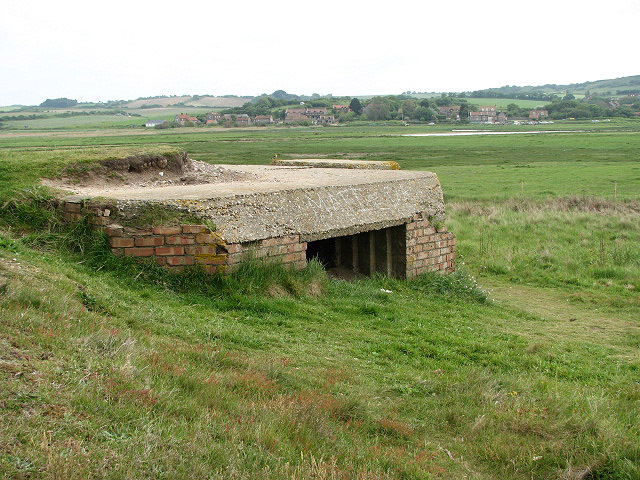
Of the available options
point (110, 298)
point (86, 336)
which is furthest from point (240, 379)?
point (110, 298)

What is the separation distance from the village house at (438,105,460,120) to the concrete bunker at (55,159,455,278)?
121708 millimetres

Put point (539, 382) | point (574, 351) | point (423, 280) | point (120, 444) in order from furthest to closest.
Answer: point (423, 280), point (574, 351), point (539, 382), point (120, 444)

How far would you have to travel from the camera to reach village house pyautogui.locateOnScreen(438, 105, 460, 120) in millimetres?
128250

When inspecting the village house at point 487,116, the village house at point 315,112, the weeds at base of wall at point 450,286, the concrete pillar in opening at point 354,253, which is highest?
the village house at point 315,112

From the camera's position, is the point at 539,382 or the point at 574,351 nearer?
the point at 539,382

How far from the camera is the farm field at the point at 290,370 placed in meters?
3.23

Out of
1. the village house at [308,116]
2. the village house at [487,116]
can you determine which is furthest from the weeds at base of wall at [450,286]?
the village house at [487,116]

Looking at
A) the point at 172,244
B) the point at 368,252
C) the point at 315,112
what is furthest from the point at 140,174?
the point at 315,112

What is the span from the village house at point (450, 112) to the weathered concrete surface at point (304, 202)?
400ft

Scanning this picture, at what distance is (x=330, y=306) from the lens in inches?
295

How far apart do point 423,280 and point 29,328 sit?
637 centimetres

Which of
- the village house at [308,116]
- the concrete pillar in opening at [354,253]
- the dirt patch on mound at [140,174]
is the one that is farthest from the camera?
the village house at [308,116]

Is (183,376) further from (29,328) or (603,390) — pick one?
(603,390)

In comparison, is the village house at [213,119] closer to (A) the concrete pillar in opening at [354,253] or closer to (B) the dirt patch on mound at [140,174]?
(B) the dirt patch on mound at [140,174]
